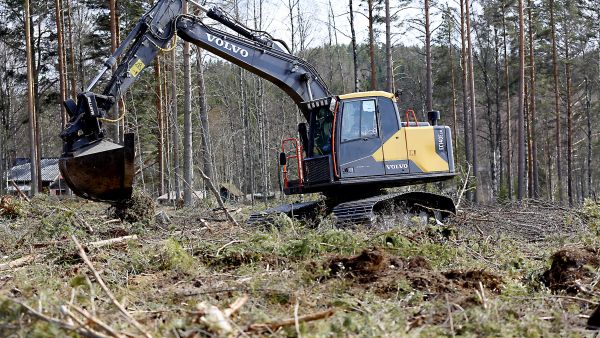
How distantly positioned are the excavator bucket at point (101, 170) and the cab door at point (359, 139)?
11.6 ft

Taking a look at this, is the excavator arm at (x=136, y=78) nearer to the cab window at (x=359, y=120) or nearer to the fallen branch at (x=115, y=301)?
the cab window at (x=359, y=120)

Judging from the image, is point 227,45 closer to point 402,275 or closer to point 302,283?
point 302,283

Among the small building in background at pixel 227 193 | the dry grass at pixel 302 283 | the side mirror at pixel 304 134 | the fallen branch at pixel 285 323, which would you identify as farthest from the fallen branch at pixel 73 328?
the small building in background at pixel 227 193

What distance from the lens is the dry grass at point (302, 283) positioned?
4305 mm

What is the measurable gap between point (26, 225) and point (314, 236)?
7394 mm

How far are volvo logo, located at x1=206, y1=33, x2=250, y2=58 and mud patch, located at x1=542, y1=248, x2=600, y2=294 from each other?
23.4 feet

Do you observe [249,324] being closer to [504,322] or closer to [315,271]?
[504,322]

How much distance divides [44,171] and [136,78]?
132 feet

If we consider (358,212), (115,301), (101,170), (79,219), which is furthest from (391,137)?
(115,301)

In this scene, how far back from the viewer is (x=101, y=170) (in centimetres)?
1033

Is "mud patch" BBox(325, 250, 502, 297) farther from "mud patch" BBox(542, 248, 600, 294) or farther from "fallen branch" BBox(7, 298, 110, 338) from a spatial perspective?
"fallen branch" BBox(7, 298, 110, 338)

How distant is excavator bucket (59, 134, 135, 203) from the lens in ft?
33.0

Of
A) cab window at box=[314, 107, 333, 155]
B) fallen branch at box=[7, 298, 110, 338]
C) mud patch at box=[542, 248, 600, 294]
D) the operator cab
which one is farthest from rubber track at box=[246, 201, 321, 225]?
fallen branch at box=[7, 298, 110, 338]

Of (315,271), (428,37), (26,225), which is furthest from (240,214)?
(428,37)
